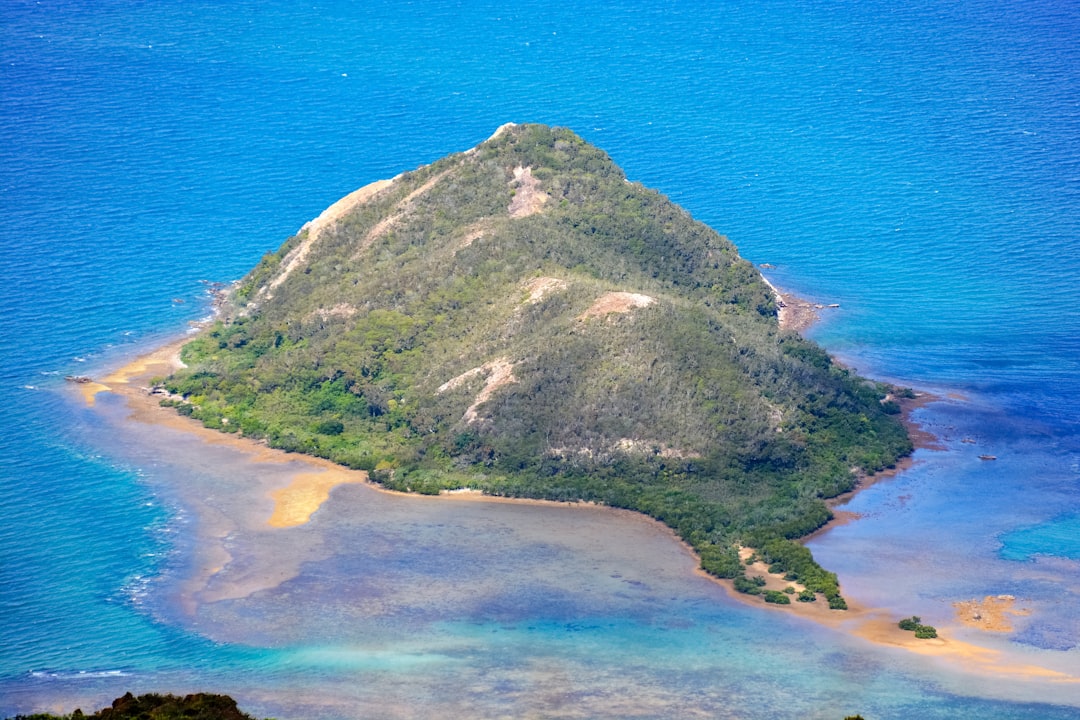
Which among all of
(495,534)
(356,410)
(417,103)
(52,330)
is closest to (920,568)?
(495,534)

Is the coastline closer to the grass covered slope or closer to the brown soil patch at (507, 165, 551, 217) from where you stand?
the grass covered slope

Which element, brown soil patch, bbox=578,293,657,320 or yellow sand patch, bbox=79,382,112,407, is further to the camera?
yellow sand patch, bbox=79,382,112,407

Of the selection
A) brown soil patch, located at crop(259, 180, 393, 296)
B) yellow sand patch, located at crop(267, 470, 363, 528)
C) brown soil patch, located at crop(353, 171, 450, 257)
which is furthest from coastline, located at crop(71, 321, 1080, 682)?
brown soil patch, located at crop(353, 171, 450, 257)

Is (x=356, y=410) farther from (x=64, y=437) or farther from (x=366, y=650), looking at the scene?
(x=366, y=650)

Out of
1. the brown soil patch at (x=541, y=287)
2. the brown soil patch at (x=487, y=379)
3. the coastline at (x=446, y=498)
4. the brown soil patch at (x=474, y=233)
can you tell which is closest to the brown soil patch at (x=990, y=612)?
the coastline at (x=446, y=498)

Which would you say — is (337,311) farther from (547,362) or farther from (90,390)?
(547,362)
